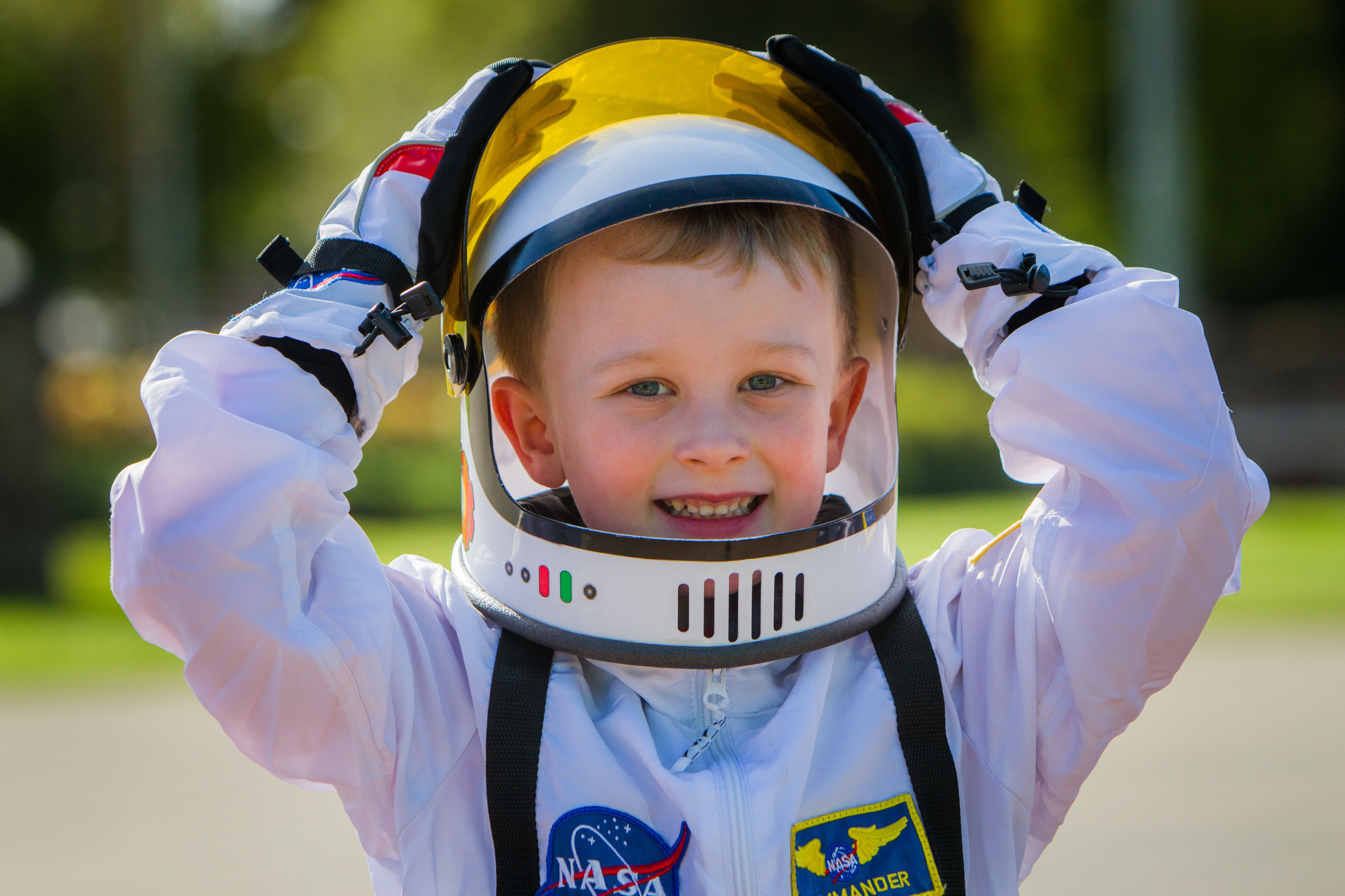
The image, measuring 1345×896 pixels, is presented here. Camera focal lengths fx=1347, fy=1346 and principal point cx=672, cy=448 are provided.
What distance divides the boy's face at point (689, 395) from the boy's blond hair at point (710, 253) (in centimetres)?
2

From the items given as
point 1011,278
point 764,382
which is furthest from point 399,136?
point 1011,278

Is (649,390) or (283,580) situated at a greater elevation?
(649,390)

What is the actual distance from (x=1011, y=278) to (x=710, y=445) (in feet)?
1.57

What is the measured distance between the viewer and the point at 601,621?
1.85 metres

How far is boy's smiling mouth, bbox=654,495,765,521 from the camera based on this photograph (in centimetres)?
190

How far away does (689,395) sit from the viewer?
1.86 meters

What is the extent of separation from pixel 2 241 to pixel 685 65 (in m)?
26.1

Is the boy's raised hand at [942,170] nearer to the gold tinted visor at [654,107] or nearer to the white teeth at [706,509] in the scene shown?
the gold tinted visor at [654,107]

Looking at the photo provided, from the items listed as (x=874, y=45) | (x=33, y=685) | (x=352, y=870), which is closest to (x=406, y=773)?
(x=352, y=870)

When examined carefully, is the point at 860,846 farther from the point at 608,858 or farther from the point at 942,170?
the point at 942,170

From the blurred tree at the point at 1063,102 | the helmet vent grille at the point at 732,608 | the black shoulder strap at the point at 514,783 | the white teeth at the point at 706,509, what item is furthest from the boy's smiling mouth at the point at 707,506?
the blurred tree at the point at 1063,102

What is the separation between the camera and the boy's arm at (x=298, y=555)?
5.33 ft

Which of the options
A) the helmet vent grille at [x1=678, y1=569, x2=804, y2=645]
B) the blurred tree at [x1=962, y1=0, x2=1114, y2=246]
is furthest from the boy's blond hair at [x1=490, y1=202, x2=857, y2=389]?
the blurred tree at [x1=962, y1=0, x2=1114, y2=246]

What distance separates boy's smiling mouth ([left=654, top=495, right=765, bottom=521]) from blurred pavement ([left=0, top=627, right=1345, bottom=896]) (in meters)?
2.24
